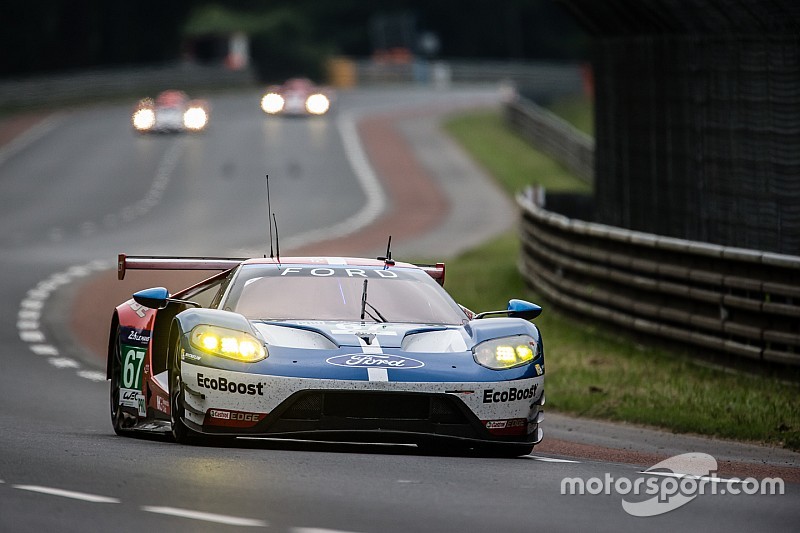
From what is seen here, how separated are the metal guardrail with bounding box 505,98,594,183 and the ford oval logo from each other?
36.9 m

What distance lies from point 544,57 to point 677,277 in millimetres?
110624

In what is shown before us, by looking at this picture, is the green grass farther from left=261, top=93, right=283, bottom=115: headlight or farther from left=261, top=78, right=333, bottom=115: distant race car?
left=261, top=93, right=283, bottom=115: headlight

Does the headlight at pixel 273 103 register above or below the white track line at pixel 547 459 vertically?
below

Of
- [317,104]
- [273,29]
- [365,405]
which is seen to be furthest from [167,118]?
[365,405]

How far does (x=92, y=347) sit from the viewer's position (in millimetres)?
18312

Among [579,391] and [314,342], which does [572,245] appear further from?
[314,342]

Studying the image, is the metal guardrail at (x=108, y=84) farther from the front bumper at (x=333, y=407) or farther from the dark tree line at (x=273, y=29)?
the front bumper at (x=333, y=407)

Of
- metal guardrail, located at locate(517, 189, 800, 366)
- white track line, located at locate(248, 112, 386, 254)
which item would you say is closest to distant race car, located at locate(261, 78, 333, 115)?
white track line, located at locate(248, 112, 386, 254)

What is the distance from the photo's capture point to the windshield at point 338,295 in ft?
32.9

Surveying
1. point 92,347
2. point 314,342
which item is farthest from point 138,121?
point 314,342

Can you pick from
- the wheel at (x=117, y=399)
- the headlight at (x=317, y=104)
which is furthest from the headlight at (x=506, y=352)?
the headlight at (x=317, y=104)

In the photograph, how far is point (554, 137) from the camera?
54.6 meters

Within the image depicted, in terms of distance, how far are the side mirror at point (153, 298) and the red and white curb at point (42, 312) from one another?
550 centimetres

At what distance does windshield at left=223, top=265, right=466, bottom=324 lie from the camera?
395 inches
